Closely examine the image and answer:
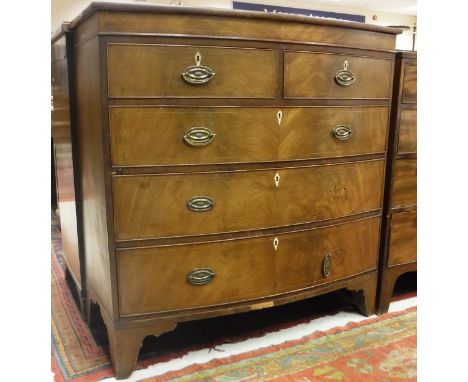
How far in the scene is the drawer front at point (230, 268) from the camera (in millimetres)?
1428

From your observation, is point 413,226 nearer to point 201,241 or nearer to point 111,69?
point 201,241

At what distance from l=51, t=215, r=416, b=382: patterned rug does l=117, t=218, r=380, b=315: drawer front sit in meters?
0.22

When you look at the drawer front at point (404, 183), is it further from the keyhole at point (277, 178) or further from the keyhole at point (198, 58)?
the keyhole at point (198, 58)

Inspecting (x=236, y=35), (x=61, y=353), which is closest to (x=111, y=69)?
(x=236, y=35)

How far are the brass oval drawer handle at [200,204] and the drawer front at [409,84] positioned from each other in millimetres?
932

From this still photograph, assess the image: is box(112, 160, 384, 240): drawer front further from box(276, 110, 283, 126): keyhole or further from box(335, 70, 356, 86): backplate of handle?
box(335, 70, 356, 86): backplate of handle

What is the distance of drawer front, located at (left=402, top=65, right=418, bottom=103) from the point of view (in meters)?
1.78

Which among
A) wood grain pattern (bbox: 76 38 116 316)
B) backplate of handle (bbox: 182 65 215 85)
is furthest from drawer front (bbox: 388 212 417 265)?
wood grain pattern (bbox: 76 38 116 316)

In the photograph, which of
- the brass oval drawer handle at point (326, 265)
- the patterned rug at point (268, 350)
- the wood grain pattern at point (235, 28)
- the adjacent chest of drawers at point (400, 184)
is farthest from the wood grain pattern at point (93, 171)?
the adjacent chest of drawers at point (400, 184)

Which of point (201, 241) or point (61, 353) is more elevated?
point (201, 241)

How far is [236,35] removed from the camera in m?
1.38

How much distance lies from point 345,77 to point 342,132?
199 millimetres

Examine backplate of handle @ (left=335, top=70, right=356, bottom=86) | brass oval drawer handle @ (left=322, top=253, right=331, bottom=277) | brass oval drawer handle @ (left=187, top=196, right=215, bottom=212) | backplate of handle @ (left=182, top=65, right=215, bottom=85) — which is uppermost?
backplate of handle @ (left=335, top=70, right=356, bottom=86)

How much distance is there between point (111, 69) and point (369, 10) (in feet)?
32.1
